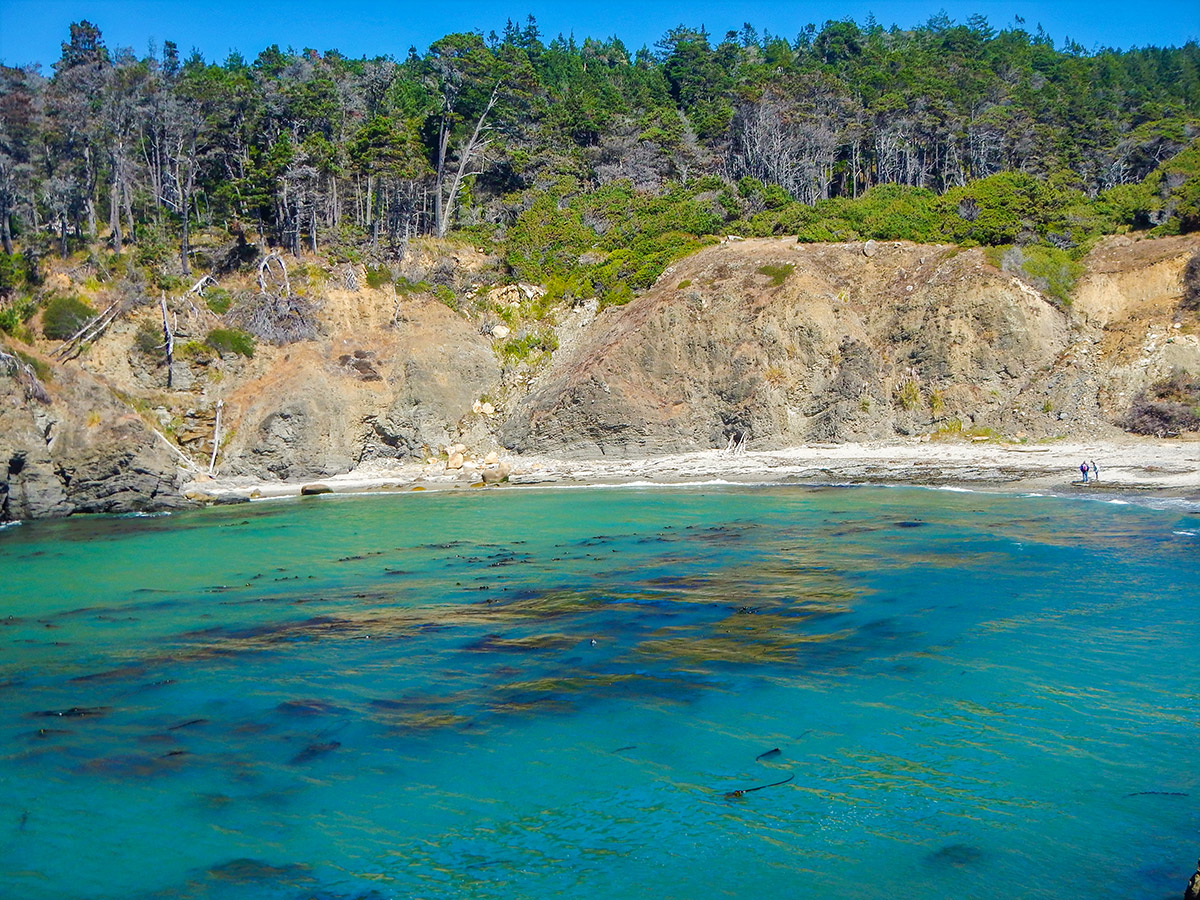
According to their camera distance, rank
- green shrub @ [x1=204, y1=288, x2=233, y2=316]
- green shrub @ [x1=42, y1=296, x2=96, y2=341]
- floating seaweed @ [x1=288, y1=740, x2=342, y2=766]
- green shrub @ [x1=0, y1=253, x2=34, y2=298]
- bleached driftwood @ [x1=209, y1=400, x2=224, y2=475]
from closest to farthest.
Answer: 1. floating seaweed @ [x1=288, y1=740, x2=342, y2=766]
2. bleached driftwood @ [x1=209, y1=400, x2=224, y2=475]
3. green shrub @ [x1=42, y1=296, x2=96, y2=341]
4. green shrub @ [x1=0, y1=253, x2=34, y2=298]
5. green shrub @ [x1=204, y1=288, x2=233, y2=316]

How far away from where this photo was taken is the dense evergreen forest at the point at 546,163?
46.1m

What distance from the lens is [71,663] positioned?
1384 cm

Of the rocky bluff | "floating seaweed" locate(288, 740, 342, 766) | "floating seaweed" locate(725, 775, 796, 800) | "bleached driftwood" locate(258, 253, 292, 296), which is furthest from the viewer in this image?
"bleached driftwood" locate(258, 253, 292, 296)

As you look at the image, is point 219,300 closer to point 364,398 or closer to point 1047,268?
point 364,398

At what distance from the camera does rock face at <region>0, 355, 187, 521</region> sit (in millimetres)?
31688


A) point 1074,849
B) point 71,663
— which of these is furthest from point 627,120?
point 1074,849

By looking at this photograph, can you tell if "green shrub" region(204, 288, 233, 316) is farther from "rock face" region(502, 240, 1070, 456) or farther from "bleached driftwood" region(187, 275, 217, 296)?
"rock face" region(502, 240, 1070, 456)

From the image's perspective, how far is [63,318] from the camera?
135ft

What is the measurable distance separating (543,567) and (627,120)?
53.5 meters

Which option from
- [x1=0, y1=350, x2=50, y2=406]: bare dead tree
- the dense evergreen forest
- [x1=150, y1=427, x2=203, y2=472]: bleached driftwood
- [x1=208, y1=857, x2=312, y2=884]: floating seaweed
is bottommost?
[x1=208, y1=857, x2=312, y2=884]: floating seaweed

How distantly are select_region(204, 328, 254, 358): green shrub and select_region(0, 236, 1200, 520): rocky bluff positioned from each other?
14.0 inches

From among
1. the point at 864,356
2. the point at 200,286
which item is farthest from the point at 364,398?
the point at 864,356

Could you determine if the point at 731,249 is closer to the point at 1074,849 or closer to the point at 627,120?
the point at 627,120

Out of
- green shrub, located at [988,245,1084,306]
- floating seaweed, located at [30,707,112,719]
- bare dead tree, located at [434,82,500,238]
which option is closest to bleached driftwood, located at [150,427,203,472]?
bare dead tree, located at [434,82,500,238]
